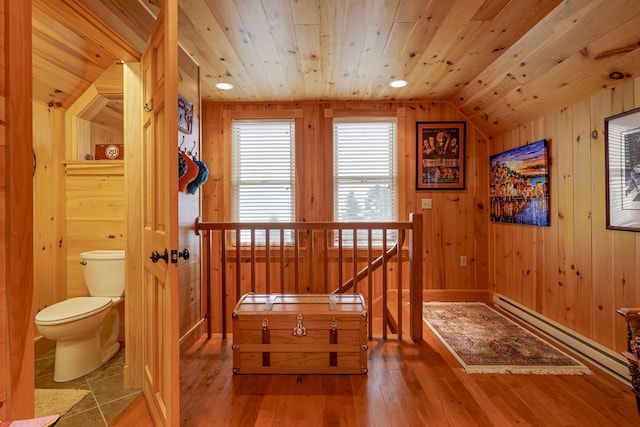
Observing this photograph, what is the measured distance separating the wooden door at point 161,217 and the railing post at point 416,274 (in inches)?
71.8

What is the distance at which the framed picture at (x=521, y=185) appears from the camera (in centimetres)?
286

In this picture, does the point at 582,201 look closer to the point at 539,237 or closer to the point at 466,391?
the point at 539,237

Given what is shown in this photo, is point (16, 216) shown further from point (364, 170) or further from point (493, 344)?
point (364, 170)

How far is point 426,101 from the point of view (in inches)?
147

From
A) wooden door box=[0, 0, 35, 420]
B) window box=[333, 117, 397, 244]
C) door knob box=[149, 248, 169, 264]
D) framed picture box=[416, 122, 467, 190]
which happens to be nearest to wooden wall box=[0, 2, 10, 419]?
wooden door box=[0, 0, 35, 420]

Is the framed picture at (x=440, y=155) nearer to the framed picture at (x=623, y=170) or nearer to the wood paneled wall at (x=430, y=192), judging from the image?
the wood paneled wall at (x=430, y=192)

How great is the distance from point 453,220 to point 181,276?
9.93 ft

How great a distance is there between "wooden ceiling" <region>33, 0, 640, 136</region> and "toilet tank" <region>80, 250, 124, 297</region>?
135cm

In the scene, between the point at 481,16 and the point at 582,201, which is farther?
the point at 582,201

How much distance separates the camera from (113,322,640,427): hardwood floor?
165 cm

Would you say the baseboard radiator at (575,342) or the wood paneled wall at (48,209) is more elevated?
the wood paneled wall at (48,209)

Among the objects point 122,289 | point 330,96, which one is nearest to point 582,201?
point 330,96

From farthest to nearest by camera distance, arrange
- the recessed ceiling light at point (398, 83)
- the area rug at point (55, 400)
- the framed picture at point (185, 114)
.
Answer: the recessed ceiling light at point (398, 83) < the framed picture at point (185, 114) < the area rug at point (55, 400)

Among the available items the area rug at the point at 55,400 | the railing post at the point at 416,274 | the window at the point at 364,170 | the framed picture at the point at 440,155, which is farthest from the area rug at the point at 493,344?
the area rug at the point at 55,400
